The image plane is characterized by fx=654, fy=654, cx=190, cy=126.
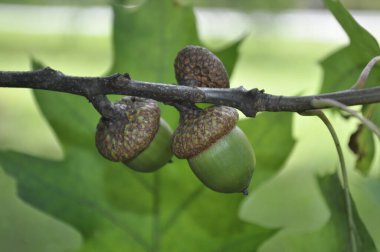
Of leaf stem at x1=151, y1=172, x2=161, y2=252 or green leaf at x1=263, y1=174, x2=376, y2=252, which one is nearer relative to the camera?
green leaf at x1=263, y1=174, x2=376, y2=252

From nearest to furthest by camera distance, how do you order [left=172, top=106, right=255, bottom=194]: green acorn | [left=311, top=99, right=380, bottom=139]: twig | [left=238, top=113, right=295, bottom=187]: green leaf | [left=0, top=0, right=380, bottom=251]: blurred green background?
[left=311, top=99, right=380, bottom=139]: twig, [left=172, top=106, right=255, bottom=194]: green acorn, [left=238, top=113, right=295, bottom=187]: green leaf, [left=0, top=0, right=380, bottom=251]: blurred green background

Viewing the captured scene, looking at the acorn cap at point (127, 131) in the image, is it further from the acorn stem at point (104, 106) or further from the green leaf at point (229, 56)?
the green leaf at point (229, 56)

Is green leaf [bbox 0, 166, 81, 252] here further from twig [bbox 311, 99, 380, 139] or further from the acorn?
twig [bbox 311, 99, 380, 139]

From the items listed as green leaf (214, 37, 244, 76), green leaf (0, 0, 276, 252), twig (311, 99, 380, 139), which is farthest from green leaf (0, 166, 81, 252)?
twig (311, 99, 380, 139)

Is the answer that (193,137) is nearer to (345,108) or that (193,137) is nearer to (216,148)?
(216,148)

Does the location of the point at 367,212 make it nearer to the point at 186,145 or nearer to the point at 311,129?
the point at 186,145

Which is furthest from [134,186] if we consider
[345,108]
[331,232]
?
[345,108]
